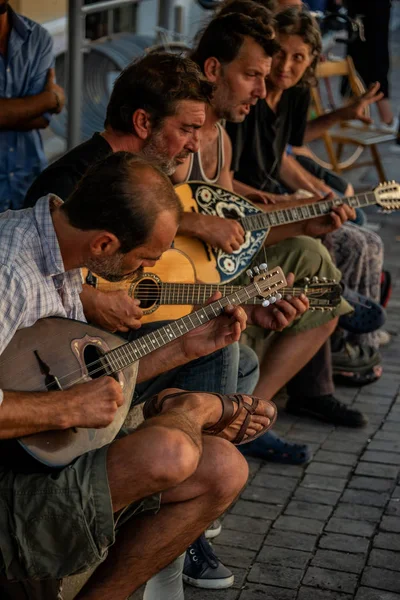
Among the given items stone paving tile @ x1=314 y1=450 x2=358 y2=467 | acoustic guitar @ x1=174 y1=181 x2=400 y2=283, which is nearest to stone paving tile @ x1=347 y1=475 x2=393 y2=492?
stone paving tile @ x1=314 y1=450 x2=358 y2=467

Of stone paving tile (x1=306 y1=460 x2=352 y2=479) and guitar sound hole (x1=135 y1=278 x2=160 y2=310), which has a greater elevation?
guitar sound hole (x1=135 y1=278 x2=160 y2=310)

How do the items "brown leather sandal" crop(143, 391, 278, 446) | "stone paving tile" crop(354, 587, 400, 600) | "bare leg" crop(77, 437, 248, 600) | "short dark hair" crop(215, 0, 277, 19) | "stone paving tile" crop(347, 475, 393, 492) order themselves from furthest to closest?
"short dark hair" crop(215, 0, 277, 19) → "stone paving tile" crop(347, 475, 393, 492) → "stone paving tile" crop(354, 587, 400, 600) → "brown leather sandal" crop(143, 391, 278, 446) → "bare leg" crop(77, 437, 248, 600)

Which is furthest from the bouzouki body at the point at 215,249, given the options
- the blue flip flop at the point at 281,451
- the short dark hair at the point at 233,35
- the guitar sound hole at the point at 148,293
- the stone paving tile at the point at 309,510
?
the stone paving tile at the point at 309,510

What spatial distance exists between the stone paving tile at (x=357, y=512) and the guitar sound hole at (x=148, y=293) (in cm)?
104

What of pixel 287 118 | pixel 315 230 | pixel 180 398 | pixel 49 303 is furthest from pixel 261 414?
pixel 287 118

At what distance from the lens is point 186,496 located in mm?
2836

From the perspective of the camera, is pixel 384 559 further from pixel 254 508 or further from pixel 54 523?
pixel 54 523

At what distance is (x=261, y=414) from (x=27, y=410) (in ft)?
2.81

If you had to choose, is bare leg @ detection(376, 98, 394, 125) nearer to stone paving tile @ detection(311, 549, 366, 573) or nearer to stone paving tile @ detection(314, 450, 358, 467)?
stone paving tile @ detection(314, 450, 358, 467)

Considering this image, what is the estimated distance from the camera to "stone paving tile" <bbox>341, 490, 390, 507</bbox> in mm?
→ 4023

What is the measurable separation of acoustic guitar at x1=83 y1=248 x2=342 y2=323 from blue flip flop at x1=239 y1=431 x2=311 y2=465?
2.14ft

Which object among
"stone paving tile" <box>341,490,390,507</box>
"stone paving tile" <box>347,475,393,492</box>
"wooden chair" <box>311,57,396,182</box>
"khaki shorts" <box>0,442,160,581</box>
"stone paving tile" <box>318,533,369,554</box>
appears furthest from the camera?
"wooden chair" <box>311,57,396,182</box>

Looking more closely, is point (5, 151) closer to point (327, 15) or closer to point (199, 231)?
point (199, 231)

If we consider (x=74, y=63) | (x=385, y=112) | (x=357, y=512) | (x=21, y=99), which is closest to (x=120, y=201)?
(x=357, y=512)
